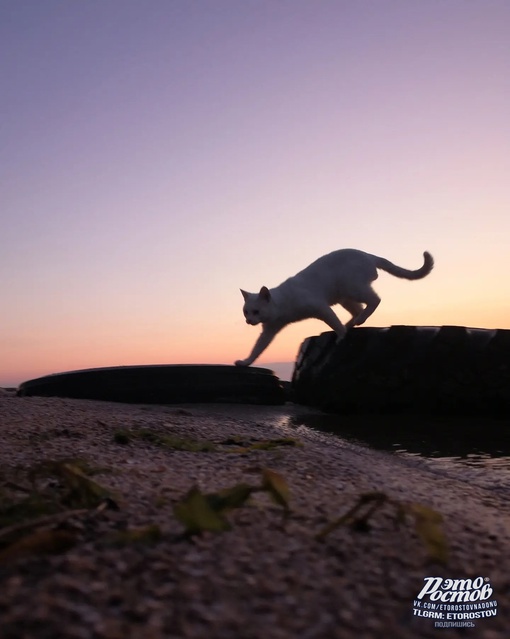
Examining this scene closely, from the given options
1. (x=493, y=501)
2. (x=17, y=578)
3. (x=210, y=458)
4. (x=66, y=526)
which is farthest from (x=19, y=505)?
(x=493, y=501)

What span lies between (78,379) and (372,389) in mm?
1901

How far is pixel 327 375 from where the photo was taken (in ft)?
13.5

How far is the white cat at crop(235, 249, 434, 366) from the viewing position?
5.78 m

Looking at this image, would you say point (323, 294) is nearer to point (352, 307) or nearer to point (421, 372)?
point (352, 307)

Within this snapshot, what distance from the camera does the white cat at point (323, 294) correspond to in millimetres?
5777

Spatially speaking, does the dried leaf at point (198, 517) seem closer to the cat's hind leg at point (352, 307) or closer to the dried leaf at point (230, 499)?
the dried leaf at point (230, 499)

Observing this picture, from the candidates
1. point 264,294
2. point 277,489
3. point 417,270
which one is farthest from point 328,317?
point 277,489

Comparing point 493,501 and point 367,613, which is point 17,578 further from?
point 493,501

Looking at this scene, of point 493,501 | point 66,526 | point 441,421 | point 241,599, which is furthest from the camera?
point 441,421

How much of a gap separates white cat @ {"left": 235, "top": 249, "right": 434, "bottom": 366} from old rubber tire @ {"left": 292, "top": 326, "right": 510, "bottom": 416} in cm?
159

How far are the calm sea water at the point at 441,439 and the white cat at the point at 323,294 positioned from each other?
81.8 inches

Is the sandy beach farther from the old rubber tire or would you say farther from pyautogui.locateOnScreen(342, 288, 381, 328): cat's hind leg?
pyautogui.locateOnScreen(342, 288, 381, 328): cat's hind leg

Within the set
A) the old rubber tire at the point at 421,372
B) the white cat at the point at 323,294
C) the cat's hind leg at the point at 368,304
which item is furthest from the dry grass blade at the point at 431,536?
the cat's hind leg at the point at 368,304

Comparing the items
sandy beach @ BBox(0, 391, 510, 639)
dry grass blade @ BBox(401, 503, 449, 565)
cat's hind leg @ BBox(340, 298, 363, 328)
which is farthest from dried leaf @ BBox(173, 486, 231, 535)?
cat's hind leg @ BBox(340, 298, 363, 328)
